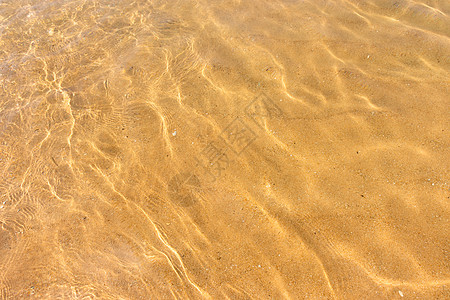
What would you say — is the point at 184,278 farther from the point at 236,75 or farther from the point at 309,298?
the point at 236,75

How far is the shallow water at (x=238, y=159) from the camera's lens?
228 centimetres

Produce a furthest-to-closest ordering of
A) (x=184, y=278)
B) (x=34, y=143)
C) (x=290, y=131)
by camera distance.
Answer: (x=34, y=143) → (x=290, y=131) → (x=184, y=278)

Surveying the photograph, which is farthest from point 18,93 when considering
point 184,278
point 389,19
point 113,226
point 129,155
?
point 389,19

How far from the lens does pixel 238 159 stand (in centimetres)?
286

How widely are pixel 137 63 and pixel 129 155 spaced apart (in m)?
1.69

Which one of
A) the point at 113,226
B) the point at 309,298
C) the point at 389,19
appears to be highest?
the point at 389,19

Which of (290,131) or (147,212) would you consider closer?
(147,212)

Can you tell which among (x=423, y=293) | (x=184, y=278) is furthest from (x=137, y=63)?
(x=423, y=293)

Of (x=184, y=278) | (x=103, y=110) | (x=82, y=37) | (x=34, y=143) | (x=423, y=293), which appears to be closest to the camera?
(x=423, y=293)

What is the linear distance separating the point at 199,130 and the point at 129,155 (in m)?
0.92

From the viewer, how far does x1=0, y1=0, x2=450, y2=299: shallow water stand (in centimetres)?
228

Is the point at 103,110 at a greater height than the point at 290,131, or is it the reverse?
the point at 290,131

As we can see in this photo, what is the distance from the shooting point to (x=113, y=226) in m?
2.62

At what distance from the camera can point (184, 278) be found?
2305 millimetres
